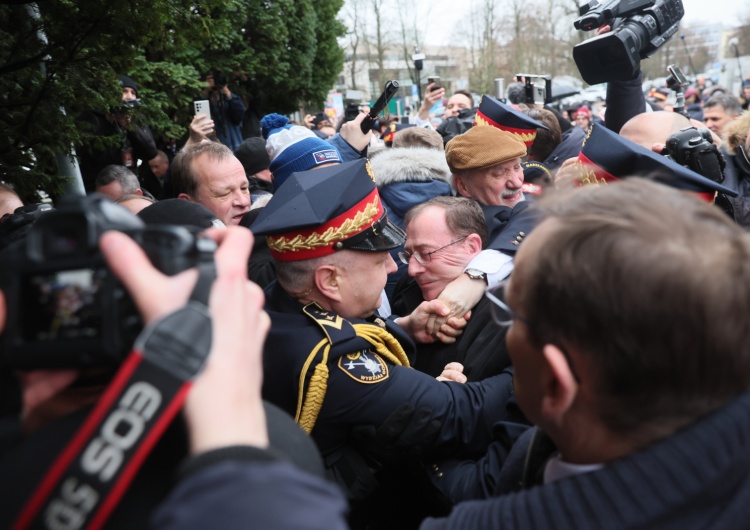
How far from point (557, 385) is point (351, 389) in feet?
2.85

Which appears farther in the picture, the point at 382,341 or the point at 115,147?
the point at 115,147

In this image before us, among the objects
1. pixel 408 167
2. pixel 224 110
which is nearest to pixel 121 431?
pixel 408 167

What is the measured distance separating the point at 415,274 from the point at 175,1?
1709mm

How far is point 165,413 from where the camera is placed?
27.8 inches

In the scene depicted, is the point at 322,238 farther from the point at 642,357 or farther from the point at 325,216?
the point at 642,357

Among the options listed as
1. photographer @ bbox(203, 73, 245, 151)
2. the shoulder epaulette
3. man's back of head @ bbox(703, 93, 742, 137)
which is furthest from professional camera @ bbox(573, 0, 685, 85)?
photographer @ bbox(203, 73, 245, 151)

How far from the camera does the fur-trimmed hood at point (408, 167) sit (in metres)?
3.76

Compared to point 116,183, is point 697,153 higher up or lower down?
higher up

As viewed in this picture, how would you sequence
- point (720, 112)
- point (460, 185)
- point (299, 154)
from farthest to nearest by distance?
1. point (720, 112)
2. point (299, 154)
3. point (460, 185)

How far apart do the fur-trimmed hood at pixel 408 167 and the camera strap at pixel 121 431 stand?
3.10 m

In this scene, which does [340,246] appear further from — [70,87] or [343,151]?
[343,151]

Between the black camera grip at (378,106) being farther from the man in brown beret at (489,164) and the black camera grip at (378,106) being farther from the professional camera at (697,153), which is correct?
the professional camera at (697,153)

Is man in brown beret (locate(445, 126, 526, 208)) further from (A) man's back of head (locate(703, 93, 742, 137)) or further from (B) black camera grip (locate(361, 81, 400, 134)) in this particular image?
(A) man's back of head (locate(703, 93, 742, 137))

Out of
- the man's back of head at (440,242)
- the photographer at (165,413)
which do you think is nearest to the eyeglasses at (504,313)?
the photographer at (165,413)
